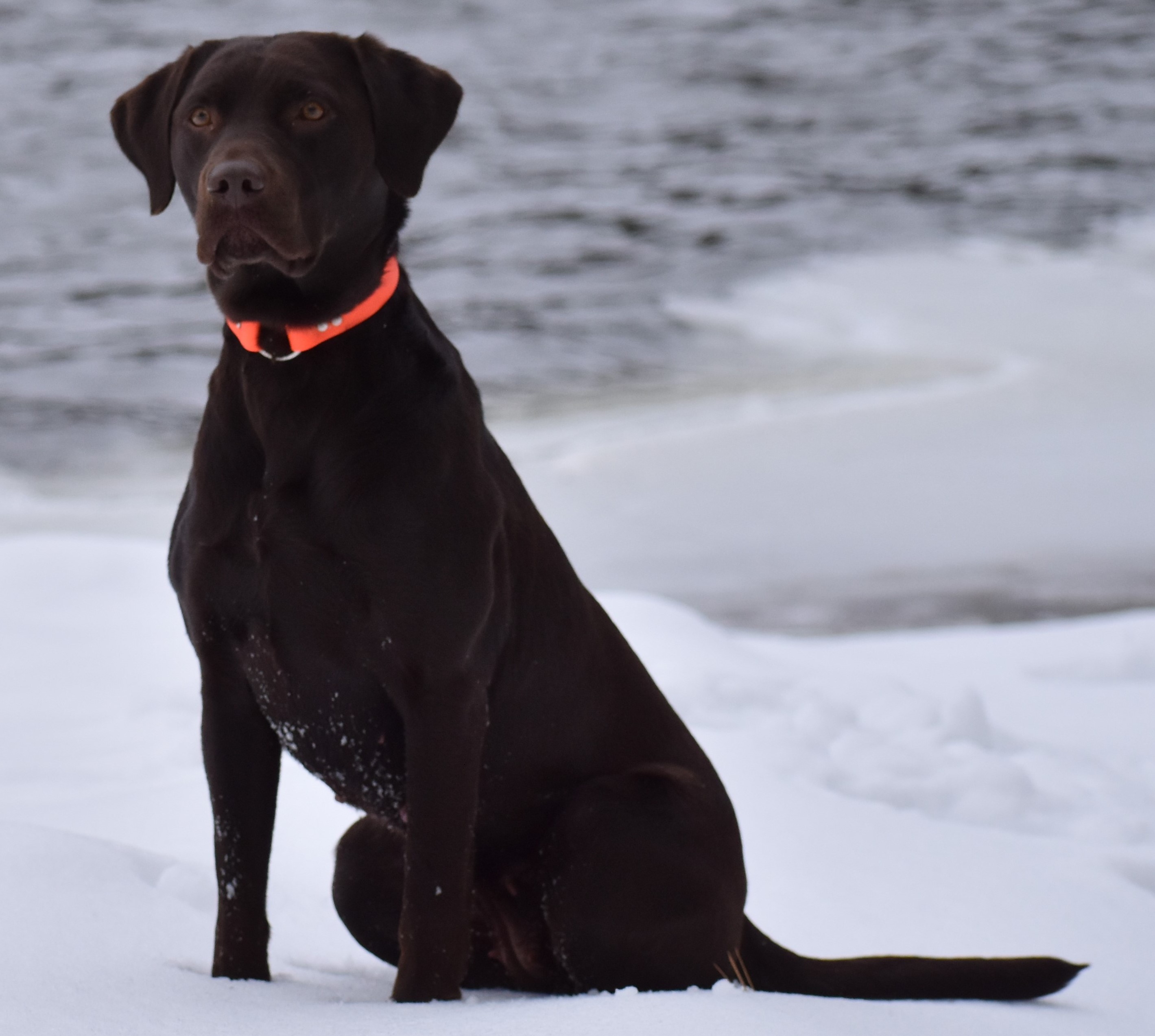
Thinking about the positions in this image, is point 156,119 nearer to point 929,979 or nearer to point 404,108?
point 404,108

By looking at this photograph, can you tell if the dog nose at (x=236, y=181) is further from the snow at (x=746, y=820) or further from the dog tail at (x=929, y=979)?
the dog tail at (x=929, y=979)

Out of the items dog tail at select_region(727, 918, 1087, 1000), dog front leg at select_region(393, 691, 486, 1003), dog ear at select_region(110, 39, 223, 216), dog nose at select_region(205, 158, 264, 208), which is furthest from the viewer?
dog tail at select_region(727, 918, 1087, 1000)

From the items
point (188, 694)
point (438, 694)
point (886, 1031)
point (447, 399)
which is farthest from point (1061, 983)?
point (188, 694)

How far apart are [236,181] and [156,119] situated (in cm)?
38

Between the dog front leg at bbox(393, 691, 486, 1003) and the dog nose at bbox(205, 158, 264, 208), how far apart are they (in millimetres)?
744

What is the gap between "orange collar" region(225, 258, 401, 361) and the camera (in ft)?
6.98

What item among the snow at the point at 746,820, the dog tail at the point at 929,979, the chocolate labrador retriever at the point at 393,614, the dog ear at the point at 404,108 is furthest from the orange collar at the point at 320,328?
the dog tail at the point at 929,979

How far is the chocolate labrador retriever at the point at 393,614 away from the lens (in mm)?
2045

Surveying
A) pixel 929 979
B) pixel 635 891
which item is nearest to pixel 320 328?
pixel 635 891

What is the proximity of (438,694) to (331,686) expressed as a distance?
17 cm

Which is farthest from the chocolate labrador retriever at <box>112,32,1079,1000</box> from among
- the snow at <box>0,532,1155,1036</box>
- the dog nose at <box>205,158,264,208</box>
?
the snow at <box>0,532,1155,1036</box>

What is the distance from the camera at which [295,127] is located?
6.75 feet

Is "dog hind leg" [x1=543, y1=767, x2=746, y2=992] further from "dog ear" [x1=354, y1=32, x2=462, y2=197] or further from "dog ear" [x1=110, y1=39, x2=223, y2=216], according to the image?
"dog ear" [x1=110, y1=39, x2=223, y2=216]

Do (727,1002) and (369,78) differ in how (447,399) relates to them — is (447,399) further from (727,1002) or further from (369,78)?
(727,1002)
